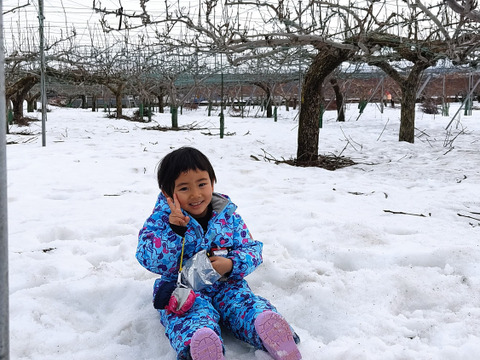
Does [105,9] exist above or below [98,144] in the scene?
above

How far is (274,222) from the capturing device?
3.06 m

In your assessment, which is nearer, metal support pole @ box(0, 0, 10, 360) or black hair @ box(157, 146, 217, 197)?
metal support pole @ box(0, 0, 10, 360)

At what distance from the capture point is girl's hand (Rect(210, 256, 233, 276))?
165 centimetres

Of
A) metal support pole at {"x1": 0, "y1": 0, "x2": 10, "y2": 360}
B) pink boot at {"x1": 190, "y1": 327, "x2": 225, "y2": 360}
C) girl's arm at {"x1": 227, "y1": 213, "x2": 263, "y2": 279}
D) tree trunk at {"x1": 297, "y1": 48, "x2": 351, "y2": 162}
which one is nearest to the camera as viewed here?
metal support pole at {"x1": 0, "y1": 0, "x2": 10, "y2": 360}

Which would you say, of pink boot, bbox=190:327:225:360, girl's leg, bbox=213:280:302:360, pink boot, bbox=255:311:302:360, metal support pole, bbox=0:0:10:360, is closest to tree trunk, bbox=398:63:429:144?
girl's leg, bbox=213:280:302:360

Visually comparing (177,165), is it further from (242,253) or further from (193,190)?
(242,253)

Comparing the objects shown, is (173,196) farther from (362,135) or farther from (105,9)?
(362,135)

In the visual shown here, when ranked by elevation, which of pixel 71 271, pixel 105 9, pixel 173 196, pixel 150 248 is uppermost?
pixel 105 9

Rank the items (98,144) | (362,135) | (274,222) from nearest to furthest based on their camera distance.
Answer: (274,222)
(98,144)
(362,135)

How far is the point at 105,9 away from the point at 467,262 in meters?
3.42

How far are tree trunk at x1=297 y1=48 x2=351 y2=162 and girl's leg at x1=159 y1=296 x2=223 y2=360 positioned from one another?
425cm

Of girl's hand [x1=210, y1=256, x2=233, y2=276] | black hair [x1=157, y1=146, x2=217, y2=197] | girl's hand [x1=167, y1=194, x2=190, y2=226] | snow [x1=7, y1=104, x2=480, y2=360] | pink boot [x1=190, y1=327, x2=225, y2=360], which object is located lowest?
snow [x1=7, y1=104, x2=480, y2=360]

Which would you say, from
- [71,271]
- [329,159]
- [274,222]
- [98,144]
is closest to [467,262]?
[274,222]

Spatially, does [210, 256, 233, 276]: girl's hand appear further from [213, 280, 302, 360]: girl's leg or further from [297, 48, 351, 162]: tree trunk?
[297, 48, 351, 162]: tree trunk
